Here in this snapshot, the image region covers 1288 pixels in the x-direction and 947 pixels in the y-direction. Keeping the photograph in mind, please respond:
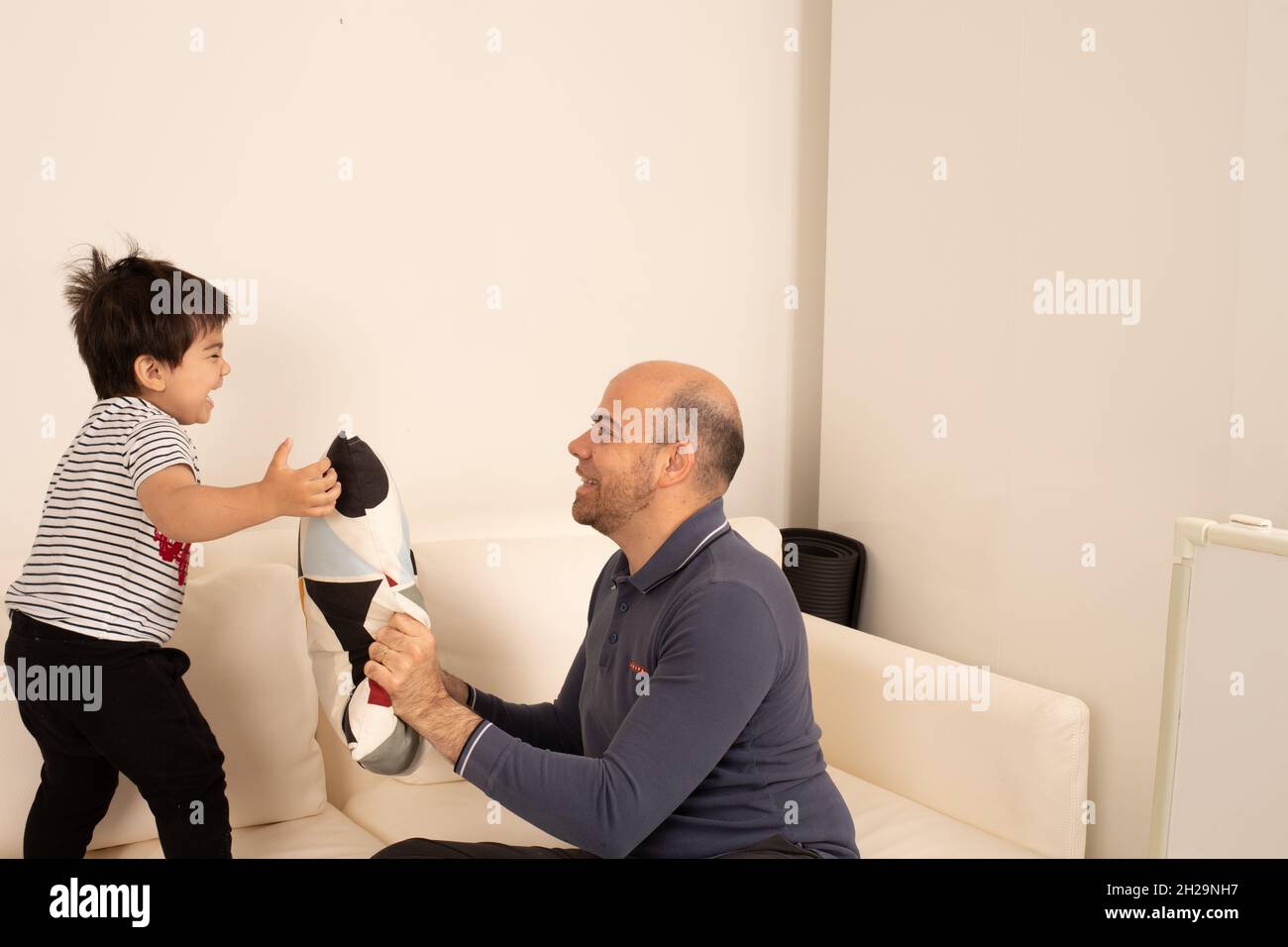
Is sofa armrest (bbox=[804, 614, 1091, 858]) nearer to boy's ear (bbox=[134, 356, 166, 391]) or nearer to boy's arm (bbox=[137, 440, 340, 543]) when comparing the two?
boy's arm (bbox=[137, 440, 340, 543])

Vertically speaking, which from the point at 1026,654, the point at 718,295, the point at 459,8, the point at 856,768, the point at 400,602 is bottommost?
the point at 856,768

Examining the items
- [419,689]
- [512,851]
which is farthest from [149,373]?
[512,851]

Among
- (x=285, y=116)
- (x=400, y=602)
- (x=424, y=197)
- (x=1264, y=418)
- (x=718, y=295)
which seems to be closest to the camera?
(x=400, y=602)

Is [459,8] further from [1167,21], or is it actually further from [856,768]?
[856,768]

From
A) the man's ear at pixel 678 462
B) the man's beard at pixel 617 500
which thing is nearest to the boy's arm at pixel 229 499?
the man's beard at pixel 617 500

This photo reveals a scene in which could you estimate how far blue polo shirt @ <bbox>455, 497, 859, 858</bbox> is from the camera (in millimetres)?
1313

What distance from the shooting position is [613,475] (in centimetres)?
153

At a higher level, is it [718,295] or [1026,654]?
[718,295]

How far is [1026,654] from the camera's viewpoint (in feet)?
7.20

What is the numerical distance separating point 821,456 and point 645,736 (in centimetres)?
152

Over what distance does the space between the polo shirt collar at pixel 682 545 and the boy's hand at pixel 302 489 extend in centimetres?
42

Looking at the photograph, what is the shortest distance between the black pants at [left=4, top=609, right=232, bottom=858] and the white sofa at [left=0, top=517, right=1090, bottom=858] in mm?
92

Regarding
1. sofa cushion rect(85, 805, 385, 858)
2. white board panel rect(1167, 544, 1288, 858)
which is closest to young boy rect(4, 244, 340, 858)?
sofa cushion rect(85, 805, 385, 858)
